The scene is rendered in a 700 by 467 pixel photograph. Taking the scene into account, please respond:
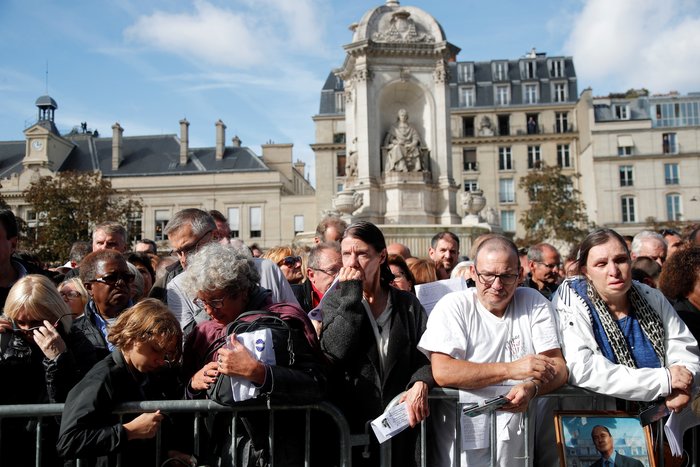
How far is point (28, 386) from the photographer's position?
394 cm

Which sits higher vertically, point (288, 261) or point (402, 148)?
point (402, 148)

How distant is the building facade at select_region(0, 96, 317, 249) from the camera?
5862 centimetres

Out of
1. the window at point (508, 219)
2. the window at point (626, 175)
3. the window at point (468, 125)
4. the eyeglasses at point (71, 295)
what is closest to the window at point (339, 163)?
the window at point (468, 125)

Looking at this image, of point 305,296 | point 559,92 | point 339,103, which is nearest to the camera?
point 305,296

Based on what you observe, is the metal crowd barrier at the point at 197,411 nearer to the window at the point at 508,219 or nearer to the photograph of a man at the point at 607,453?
the photograph of a man at the point at 607,453

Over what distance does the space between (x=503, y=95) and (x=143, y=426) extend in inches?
2426

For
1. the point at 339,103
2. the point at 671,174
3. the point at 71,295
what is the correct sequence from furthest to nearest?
1. the point at 339,103
2. the point at 671,174
3. the point at 71,295

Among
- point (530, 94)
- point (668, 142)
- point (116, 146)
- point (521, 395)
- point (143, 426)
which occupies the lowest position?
point (143, 426)

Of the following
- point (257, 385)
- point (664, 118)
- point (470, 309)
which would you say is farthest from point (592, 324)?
point (664, 118)

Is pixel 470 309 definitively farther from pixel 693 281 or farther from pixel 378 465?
pixel 693 281

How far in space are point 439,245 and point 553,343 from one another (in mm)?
4240

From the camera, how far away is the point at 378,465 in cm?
411

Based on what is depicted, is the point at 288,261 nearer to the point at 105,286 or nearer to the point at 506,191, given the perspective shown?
the point at 105,286

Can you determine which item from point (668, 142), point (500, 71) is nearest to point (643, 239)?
point (668, 142)
